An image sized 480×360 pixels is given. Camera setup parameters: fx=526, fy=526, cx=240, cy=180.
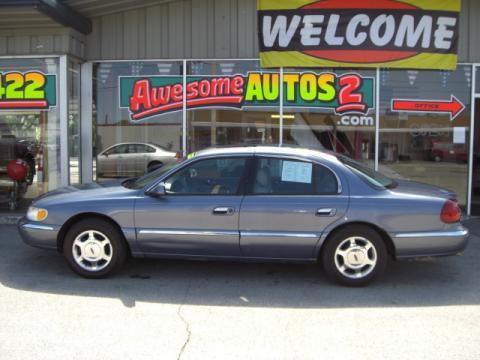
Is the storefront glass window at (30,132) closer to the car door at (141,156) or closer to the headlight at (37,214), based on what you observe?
the car door at (141,156)

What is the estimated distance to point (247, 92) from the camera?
9.62 metres

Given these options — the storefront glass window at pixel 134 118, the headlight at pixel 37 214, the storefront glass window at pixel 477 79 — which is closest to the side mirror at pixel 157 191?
the headlight at pixel 37 214

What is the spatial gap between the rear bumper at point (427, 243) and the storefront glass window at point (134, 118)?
551 cm

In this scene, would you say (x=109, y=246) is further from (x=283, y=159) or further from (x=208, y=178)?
(x=283, y=159)

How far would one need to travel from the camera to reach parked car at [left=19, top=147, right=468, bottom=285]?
529 cm

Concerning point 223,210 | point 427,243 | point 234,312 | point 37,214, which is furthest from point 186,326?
point 427,243

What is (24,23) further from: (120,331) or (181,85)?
(120,331)

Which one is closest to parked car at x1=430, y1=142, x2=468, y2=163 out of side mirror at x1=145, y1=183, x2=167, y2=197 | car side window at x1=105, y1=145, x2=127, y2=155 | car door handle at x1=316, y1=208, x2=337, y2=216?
car door handle at x1=316, y1=208, x2=337, y2=216

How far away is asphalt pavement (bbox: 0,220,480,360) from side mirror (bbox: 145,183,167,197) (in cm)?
94

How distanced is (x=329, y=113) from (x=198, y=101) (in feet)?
7.92

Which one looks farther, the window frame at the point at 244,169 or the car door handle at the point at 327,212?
the window frame at the point at 244,169

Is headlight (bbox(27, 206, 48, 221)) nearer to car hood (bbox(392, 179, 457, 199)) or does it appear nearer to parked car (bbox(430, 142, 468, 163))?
car hood (bbox(392, 179, 457, 199))

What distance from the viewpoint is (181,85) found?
9734mm

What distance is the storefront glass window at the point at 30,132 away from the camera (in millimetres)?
9367
